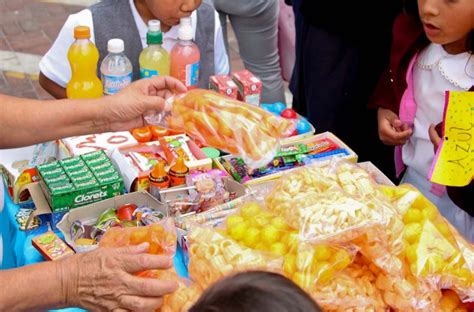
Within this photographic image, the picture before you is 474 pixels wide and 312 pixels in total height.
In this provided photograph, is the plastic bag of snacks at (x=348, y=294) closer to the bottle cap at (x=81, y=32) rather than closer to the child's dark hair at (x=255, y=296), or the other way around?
the child's dark hair at (x=255, y=296)

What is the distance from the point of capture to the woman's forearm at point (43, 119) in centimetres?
209

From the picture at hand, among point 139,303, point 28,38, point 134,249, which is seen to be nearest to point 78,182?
point 134,249

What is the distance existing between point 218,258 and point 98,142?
94 centimetres

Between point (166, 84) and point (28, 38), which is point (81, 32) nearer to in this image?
point (166, 84)

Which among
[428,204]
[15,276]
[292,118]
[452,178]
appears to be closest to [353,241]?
[428,204]

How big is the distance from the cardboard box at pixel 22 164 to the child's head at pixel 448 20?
144 centimetres

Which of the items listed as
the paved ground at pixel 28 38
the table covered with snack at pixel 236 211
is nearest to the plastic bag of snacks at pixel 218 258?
the table covered with snack at pixel 236 211

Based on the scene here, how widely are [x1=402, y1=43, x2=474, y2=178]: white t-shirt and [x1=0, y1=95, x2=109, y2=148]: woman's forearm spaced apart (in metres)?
1.20

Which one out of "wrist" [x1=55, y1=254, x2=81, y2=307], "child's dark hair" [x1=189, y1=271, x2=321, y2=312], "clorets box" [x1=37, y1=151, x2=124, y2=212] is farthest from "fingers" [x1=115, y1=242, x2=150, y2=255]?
"child's dark hair" [x1=189, y1=271, x2=321, y2=312]

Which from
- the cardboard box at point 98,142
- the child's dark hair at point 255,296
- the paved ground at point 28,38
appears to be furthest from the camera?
the paved ground at point 28,38

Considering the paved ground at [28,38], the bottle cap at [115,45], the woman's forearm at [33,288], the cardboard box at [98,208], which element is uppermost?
the bottle cap at [115,45]

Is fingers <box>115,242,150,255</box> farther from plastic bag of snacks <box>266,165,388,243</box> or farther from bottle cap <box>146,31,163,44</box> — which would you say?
bottle cap <box>146,31,163,44</box>

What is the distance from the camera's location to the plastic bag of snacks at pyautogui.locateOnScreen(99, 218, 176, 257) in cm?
171

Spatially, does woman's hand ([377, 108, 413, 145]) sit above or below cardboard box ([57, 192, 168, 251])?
above
